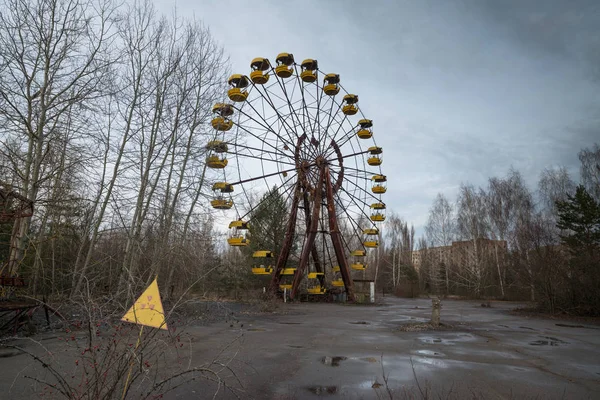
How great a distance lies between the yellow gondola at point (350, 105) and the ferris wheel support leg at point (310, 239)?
4136mm

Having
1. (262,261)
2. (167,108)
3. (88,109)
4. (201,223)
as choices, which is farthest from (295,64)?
(262,261)

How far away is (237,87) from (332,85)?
6.19m

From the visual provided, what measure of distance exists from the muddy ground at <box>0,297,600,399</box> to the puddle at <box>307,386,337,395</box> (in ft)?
0.05

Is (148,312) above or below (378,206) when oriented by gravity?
below

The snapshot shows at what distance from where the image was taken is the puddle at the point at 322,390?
542 cm

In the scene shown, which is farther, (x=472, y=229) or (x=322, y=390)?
(x=472, y=229)

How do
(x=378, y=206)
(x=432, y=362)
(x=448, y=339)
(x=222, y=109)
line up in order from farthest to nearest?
1. (x=378, y=206)
2. (x=222, y=109)
3. (x=448, y=339)
4. (x=432, y=362)

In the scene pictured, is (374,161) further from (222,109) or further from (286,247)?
(222,109)

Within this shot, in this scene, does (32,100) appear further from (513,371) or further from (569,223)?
(569,223)

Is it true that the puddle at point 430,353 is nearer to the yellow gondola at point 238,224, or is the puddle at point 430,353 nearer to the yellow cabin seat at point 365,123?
the yellow gondola at point 238,224

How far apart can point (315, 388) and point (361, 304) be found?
20.1 meters

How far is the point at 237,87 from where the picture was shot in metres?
22.2

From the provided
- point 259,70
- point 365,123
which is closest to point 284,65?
point 259,70

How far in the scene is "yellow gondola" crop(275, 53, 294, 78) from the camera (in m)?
21.2
